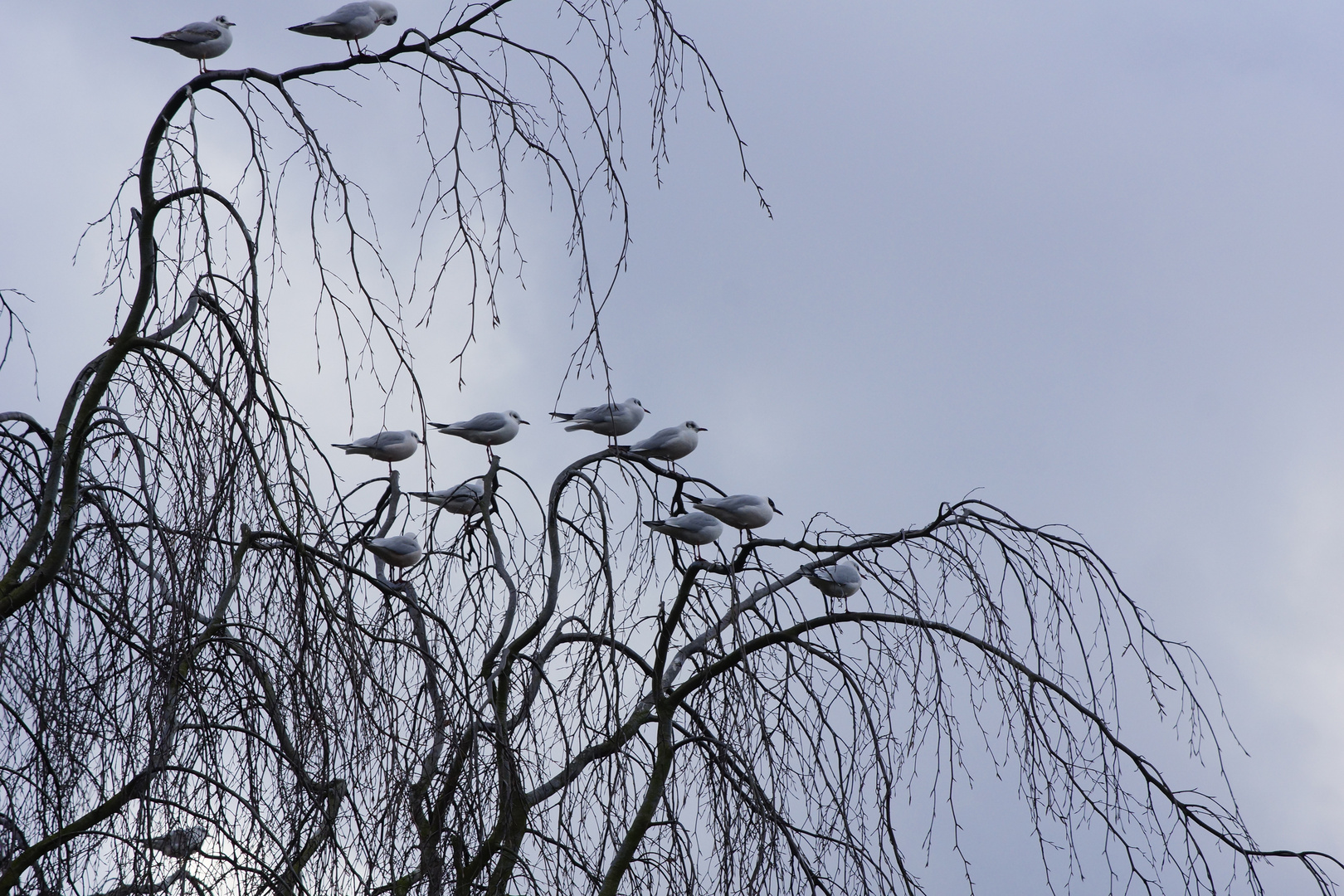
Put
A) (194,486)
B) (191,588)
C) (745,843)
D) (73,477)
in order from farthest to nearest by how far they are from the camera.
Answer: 1. (745,843)
2. (73,477)
3. (194,486)
4. (191,588)

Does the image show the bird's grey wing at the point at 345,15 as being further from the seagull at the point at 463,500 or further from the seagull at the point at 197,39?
the seagull at the point at 463,500

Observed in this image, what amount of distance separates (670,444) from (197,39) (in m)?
2.42

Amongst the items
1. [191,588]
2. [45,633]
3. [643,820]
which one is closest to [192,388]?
[191,588]

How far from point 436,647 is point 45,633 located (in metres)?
1.07

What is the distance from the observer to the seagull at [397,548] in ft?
15.0

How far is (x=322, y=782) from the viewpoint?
2.53 m

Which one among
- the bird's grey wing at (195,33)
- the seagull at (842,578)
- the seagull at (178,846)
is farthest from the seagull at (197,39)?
the seagull at (842,578)

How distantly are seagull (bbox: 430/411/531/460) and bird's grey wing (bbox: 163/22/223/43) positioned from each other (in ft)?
7.83

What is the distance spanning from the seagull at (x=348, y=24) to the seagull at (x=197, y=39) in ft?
1.44

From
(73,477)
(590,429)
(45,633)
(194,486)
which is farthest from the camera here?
(590,429)

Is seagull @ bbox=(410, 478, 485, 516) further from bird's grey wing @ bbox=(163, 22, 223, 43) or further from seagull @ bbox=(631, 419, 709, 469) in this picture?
bird's grey wing @ bbox=(163, 22, 223, 43)

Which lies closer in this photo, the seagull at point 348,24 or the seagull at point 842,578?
the seagull at point 348,24

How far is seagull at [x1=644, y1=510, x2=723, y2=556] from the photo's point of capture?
185 inches

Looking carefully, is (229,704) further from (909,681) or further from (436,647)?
(909,681)
